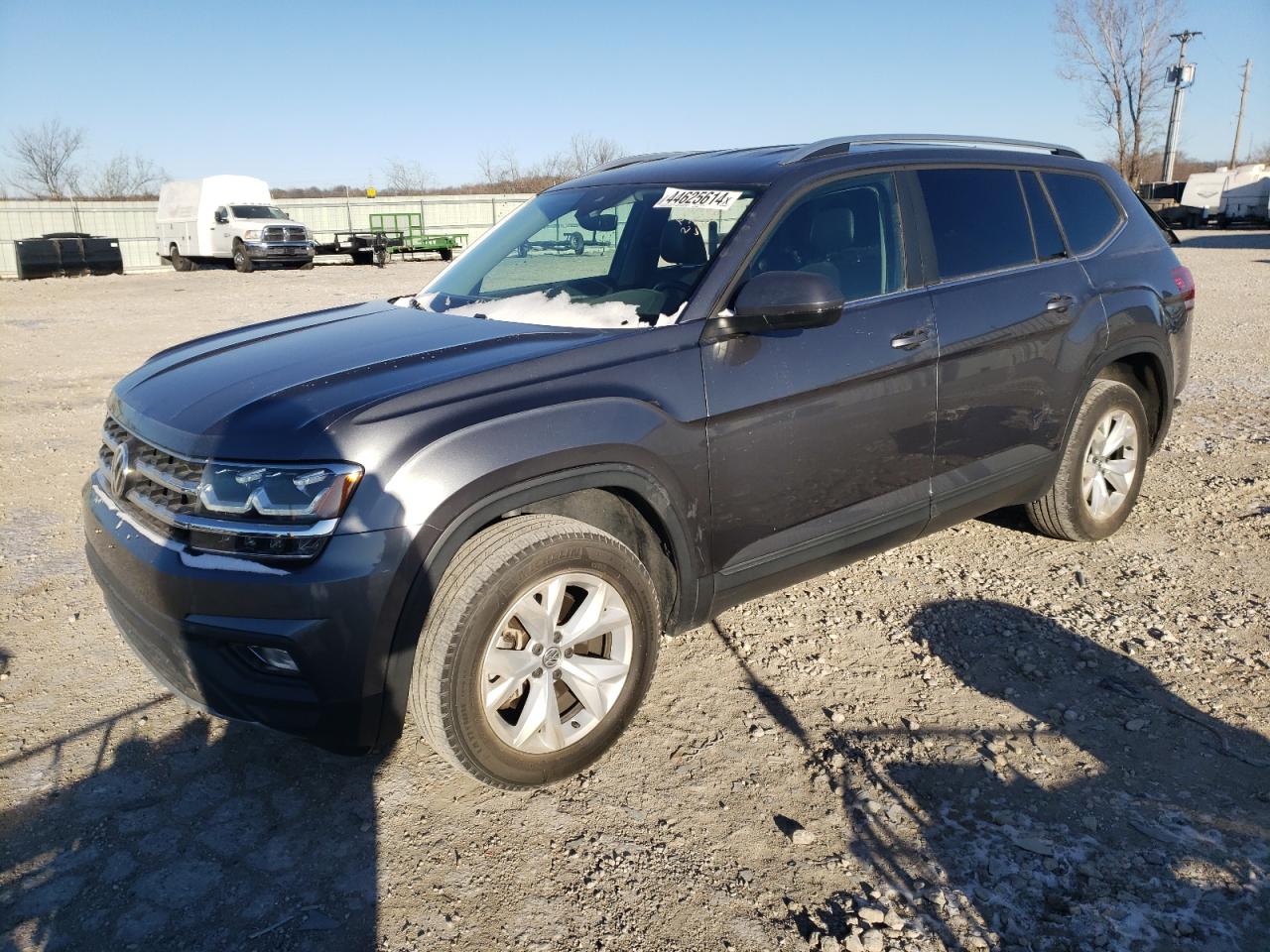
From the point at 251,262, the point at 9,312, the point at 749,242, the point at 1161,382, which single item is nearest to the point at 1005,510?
the point at 1161,382

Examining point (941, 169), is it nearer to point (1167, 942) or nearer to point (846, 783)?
point (846, 783)

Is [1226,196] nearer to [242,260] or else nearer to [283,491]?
[242,260]

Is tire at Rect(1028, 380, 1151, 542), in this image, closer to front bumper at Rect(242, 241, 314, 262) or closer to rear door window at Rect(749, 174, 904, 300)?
rear door window at Rect(749, 174, 904, 300)

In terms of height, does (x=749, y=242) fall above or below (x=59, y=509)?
above

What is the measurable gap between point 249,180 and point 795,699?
3123 cm

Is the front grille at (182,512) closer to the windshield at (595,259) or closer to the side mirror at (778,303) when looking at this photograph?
the windshield at (595,259)

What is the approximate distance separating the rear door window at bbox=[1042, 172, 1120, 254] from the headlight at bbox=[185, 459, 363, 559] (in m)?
3.57

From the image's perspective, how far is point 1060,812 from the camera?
2.66m

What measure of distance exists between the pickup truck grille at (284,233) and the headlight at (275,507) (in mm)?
27867

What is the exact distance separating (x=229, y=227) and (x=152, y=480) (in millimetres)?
28363

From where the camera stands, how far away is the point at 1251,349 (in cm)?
988

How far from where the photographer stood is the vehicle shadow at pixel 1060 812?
2.27 metres

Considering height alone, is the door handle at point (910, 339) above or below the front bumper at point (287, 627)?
above

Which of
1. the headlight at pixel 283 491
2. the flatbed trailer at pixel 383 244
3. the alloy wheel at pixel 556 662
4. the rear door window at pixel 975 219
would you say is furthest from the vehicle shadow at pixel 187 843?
the flatbed trailer at pixel 383 244
